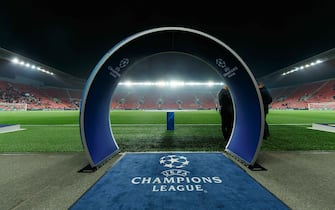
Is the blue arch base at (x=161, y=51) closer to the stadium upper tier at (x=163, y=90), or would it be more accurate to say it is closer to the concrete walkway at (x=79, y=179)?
the concrete walkway at (x=79, y=179)

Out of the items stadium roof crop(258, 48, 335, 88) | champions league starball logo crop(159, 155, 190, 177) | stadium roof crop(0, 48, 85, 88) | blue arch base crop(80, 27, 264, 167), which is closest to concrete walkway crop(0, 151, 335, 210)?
blue arch base crop(80, 27, 264, 167)

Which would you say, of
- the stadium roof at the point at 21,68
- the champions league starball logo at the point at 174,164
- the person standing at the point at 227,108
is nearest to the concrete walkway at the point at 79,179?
the champions league starball logo at the point at 174,164

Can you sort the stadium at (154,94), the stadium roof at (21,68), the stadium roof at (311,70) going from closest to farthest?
the stadium at (154,94) < the stadium roof at (21,68) < the stadium roof at (311,70)

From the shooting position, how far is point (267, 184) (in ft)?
9.38

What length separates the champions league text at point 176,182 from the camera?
2.68 meters

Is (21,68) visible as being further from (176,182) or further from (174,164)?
(176,182)

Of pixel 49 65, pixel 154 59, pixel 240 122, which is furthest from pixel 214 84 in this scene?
pixel 240 122

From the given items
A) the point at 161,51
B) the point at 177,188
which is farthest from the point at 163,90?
the point at 177,188

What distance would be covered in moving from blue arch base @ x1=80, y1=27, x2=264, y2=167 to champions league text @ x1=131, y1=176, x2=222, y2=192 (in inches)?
50.1

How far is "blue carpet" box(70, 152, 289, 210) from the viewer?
2.24 meters

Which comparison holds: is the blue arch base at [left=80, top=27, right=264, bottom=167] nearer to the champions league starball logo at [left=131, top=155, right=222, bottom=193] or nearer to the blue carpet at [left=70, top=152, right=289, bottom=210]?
the blue carpet at [left=70, top=152, right=289, bottom=210]

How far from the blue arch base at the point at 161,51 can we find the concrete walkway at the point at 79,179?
20.9 inches

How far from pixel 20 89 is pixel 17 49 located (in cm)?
2693

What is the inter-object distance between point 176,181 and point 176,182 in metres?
0.04
